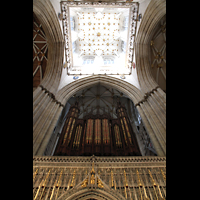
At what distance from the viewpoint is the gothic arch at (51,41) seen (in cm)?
847

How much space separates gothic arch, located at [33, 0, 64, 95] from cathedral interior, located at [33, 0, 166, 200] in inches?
2.0

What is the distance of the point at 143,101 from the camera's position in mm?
9297

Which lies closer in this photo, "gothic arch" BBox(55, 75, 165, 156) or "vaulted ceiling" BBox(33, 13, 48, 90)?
"gothic arch" BBox(55, 75, 165, 156)

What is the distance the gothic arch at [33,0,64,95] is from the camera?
8.47 m

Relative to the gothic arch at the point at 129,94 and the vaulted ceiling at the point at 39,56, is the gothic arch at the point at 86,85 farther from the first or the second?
the vaulted ceiling at the point at 39,56

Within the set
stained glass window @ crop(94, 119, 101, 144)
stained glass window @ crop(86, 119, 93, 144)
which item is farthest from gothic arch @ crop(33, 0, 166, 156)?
stained glass window @ crop(94, 119, 101, 144)

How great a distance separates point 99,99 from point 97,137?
6110 mm

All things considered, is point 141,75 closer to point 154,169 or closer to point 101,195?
point 154,169

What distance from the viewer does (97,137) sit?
9.02 m

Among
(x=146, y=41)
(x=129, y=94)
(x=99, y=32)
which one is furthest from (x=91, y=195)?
(x=99, y=32)

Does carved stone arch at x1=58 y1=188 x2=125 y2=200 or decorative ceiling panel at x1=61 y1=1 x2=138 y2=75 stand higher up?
decorative ceiling panel at x1=61 y1=1 x2=138 y2=75

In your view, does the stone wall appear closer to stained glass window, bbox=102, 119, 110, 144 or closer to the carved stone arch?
the carved stone arch

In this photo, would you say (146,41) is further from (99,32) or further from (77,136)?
(77,136)
